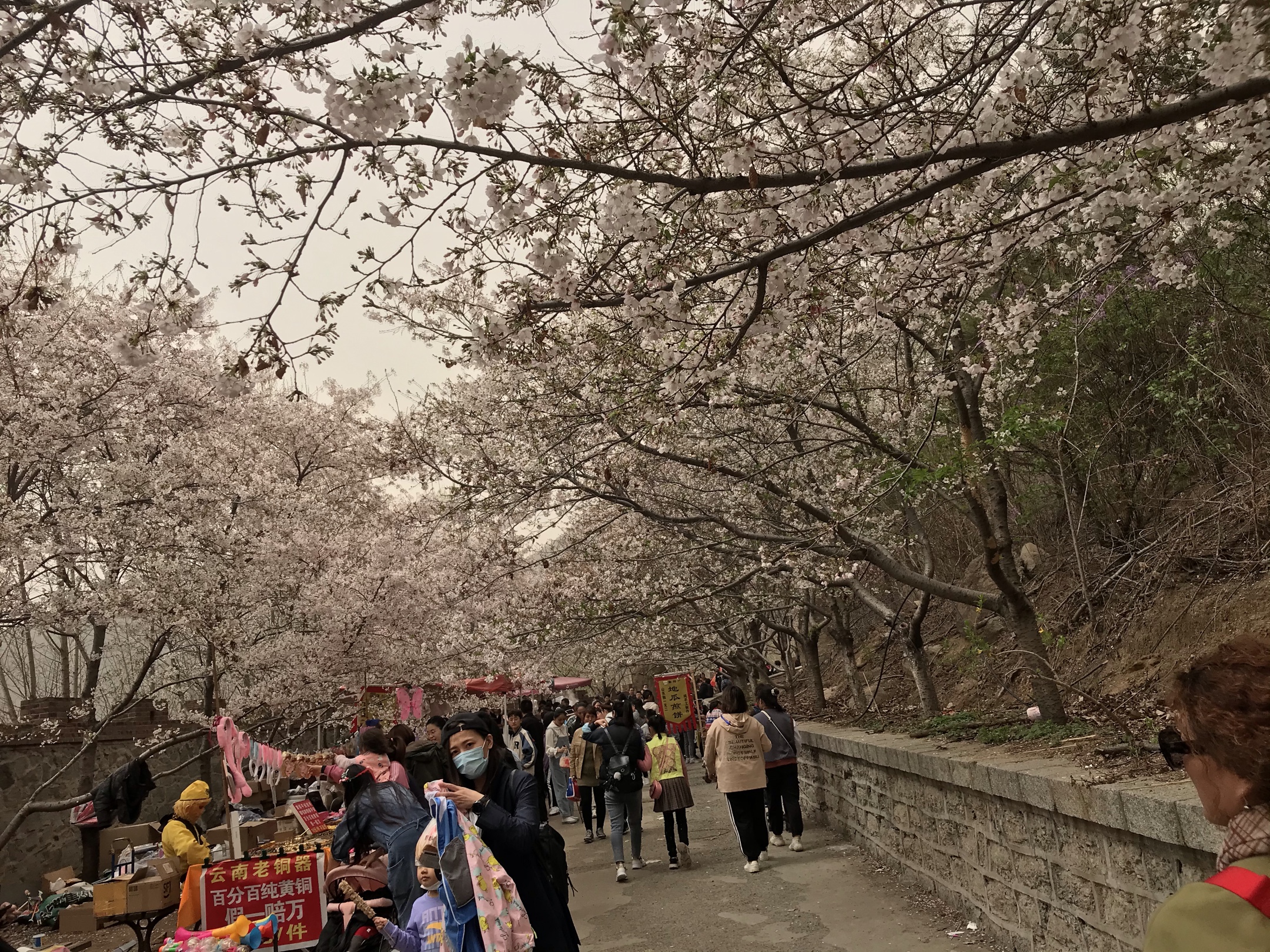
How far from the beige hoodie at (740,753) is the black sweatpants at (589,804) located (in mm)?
4043

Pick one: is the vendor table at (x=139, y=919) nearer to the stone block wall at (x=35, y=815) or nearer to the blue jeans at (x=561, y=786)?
the stone block wall at (x=35, y=815)

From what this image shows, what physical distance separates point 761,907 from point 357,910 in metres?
4.12

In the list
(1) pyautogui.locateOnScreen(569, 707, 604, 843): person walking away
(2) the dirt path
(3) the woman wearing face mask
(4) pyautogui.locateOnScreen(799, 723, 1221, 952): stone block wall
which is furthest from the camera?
(1) pyautogui.locateOnScreen(569, 707, 604, 843): person walking away

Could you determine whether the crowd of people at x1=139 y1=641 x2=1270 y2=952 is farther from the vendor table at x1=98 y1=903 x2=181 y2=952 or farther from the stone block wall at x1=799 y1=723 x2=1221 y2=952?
the stone block wall at x1=799 y1=723 x2=1221 y2=952

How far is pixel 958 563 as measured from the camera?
17672 mm

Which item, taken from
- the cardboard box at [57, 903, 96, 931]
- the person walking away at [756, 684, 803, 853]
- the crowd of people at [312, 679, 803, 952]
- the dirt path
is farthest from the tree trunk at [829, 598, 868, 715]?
the cardboard box at [57, 903, 96, 931]

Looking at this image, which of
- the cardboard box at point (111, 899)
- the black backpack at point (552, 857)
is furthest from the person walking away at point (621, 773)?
the black backpack at point (552, 857)

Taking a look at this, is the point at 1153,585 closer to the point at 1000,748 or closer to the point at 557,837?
the point at 1000,748

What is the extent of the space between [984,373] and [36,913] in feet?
37.2

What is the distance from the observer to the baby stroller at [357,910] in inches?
190

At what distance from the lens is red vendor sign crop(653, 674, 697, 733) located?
58.4 ft

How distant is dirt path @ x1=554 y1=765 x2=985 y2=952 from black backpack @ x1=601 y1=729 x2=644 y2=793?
929mm

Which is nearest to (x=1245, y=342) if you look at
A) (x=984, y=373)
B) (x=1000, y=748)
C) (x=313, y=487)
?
(x=984, y=373)

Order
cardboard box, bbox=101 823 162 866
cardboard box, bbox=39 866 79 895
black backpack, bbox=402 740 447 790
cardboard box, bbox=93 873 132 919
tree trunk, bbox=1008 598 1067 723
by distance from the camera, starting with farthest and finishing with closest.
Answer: cardboard box, bbox=101 823 162 866 < cardboard box, bbox=39 866 79 895 < cardboard box, bbox=93 873 132 919 < tree trunk, bbox=1008 598 1067 723 < black backpack, bbox=402 740 447 790
